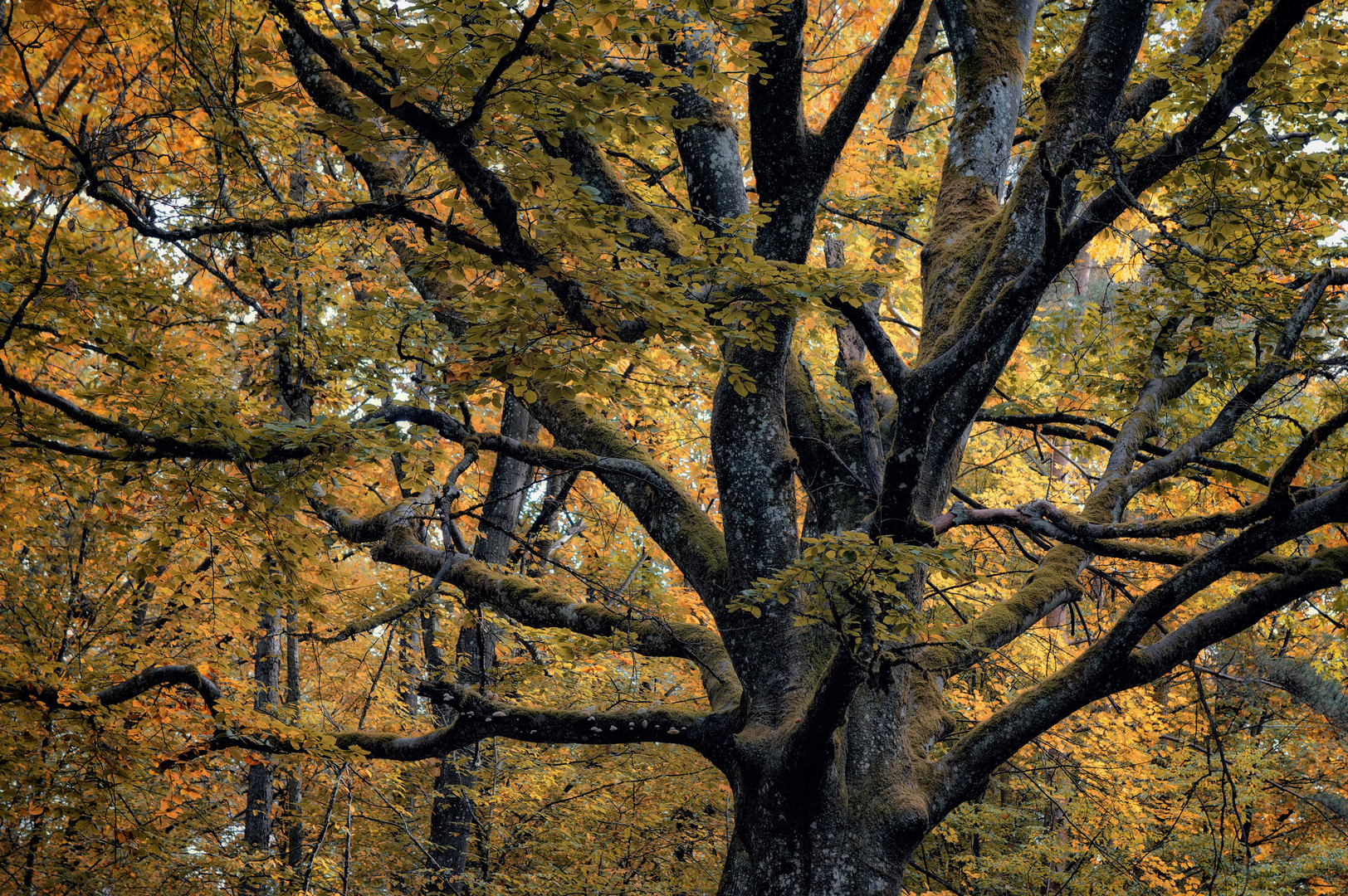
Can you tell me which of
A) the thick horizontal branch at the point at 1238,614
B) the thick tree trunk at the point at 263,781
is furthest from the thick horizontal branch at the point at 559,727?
the thick tree trunk at the point at 263,781

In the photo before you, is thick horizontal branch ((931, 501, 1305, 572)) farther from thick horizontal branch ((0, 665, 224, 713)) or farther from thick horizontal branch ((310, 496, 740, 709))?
thick horizontal branch ((0, 665, 224, 713))

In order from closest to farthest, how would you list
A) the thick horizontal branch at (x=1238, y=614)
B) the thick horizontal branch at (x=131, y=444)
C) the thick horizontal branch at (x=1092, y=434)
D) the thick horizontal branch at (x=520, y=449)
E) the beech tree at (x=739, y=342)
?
the beech tree at (x=739, y=342), the thick horizontal branch at (x=1238, y=614), the thick horizontal branch at (x=131, y=444), the thick horizontal branch at (x=520, y=449), the thick horizontal branch at (x=1092, y=434)

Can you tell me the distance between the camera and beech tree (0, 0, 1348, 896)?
3375 millimetres

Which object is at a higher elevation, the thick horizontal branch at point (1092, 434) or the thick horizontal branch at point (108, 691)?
the thick horizontal branch at point (1092, 434)

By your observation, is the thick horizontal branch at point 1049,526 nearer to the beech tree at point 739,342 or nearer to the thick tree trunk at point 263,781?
the beech tree at point 739,342

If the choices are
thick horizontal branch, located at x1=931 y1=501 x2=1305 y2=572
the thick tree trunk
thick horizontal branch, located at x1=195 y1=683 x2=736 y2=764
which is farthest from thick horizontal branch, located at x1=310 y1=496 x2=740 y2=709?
the thick tree trunk

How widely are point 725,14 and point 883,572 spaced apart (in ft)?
7.03

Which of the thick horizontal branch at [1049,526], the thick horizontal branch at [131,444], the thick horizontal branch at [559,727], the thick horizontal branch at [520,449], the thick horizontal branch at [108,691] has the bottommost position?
the thick horizontal branch at [559,727]

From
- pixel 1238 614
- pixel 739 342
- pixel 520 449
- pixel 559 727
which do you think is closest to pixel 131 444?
pixel 520 449

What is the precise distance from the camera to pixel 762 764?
425cm

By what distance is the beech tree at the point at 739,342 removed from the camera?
338cm

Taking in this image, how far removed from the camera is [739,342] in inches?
162

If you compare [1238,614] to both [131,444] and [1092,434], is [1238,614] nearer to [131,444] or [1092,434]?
[1092,434]

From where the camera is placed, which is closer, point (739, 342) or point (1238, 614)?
point (1238, 614)
